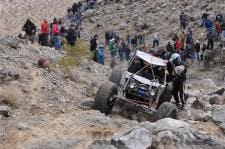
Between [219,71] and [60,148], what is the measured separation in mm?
17103

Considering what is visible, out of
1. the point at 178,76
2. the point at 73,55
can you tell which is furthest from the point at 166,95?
the point at 73,55

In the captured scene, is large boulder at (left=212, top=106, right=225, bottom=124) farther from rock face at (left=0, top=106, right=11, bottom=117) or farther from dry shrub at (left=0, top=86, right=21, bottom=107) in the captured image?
rock face at (left=0, top=106, right=11, bottom=117)

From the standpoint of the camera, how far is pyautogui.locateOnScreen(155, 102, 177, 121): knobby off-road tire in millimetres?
14211

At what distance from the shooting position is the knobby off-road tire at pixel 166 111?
14.2 meters

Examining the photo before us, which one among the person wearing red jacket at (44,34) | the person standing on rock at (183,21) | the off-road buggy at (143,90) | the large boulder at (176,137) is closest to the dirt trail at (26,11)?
the person standing on rock at (183,21)

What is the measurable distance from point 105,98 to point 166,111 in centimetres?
166

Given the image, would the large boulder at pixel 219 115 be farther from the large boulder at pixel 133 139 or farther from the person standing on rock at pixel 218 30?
the person standing on rock at pixel 218 30

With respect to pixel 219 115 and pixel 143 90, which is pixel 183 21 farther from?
pixel 219 115

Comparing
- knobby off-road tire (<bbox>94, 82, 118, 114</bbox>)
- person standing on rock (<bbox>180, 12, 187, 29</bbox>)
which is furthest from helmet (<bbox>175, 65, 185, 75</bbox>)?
person standing on rock (<bbox>180, 12, 187, 29</bbox>)

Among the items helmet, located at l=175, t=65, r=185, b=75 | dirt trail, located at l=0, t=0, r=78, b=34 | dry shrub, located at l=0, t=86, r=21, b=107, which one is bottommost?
Answer: dirt trail, located at l=0, t=0, r=78, b=34

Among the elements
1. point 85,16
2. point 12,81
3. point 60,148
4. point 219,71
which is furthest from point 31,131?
point 85,16

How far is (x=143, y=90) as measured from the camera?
50.2 feet

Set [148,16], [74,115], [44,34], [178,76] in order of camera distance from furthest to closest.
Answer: [148,16] < [44,34] < [178,76] < [74,115]

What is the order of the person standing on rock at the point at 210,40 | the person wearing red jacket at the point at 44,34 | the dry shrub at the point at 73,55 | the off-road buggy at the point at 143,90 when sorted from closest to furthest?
the off-road buggy at the point at 143,90
the dry shrub at the point at 73,55
the person wearing red jacket at the point at 44,34
the person standing on rock at the point at 210,40
